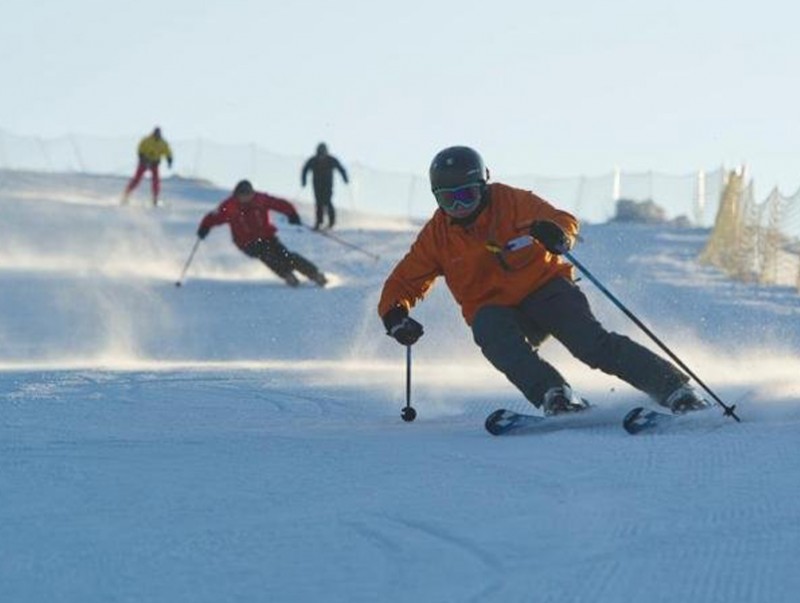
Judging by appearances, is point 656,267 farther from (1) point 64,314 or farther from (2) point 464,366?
(2) point 464,366

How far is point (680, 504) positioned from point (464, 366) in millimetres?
7286

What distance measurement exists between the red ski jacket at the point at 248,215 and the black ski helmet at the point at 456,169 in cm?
1108

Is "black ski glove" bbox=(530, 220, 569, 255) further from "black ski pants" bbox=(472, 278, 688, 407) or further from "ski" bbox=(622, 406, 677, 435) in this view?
"ski" bbox=(622, 406, 677, 435)

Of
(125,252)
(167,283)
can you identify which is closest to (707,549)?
(167,283)

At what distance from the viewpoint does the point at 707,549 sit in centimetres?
451

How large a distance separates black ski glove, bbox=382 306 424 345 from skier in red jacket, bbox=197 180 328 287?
10790 mm

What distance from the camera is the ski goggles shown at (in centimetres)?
780

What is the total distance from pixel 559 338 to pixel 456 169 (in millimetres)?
856

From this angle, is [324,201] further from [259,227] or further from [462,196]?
[462,196]

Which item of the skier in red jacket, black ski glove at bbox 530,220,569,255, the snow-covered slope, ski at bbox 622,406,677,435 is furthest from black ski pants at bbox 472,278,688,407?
the skier in red jacket

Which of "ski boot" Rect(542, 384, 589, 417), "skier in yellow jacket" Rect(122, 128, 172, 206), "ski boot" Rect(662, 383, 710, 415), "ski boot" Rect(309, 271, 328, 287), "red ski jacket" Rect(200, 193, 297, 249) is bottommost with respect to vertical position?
"skier in yellow jacket" Rect(122, 128, 172, 206)

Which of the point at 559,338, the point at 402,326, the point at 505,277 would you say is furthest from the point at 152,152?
the point at 559,338

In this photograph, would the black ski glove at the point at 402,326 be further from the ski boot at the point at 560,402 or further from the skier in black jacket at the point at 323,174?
the skier in black jacket at the point at 323,174

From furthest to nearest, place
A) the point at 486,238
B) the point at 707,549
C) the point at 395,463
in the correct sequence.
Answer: the point at 486,238
the point at 395,463
the point at 707,549
